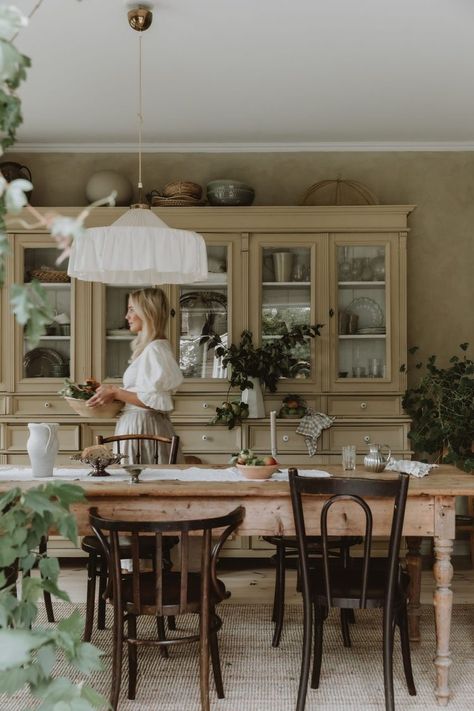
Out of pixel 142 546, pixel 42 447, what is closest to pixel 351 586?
pixel 142 546

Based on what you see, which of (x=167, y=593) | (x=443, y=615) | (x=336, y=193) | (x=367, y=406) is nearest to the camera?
(x=167, y=593)

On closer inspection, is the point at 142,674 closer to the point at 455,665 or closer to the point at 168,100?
the point at 455,665

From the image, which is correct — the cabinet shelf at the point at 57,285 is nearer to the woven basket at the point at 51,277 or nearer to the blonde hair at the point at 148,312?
the woven basket at the point at 51,277

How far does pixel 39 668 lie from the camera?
1256 millimetres

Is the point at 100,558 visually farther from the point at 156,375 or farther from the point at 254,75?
the point at 254,75

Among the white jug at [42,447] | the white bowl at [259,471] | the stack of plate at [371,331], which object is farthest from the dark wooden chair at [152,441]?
the stack of plate at [371,331]

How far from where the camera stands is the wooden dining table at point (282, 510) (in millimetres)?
2717

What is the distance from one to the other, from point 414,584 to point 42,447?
63.7 inches

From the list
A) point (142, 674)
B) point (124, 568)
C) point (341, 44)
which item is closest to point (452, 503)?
point (142, 674)

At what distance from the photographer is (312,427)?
4.65m

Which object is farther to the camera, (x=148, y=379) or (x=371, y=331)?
(x=371, y=331)

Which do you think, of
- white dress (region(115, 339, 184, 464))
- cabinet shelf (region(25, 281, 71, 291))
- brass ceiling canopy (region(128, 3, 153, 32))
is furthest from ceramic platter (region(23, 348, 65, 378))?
brass ceiling canopy (region(128, 3, 153, 32))

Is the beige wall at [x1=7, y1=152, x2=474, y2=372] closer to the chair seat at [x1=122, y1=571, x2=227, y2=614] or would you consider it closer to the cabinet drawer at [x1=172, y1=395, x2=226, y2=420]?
the cabinet drawer at [x1=172, y1=395, x2=226, y2=420]

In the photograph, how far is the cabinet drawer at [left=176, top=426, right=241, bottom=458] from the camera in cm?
471
